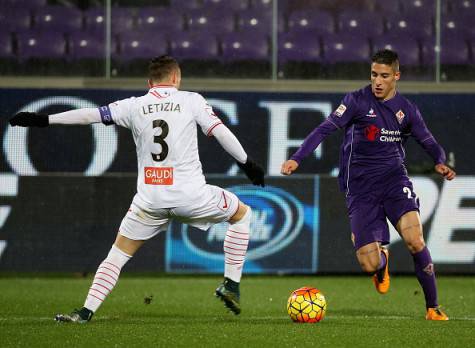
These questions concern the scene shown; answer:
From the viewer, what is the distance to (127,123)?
7371mm

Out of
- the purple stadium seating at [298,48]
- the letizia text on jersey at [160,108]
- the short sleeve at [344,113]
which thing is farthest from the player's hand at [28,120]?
the purple stadium seating at [298,48]

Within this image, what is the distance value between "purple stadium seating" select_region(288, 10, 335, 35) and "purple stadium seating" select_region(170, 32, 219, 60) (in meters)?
1.13

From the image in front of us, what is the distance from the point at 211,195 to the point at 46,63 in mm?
6405

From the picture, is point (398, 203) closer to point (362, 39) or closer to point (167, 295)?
point (167, 295)

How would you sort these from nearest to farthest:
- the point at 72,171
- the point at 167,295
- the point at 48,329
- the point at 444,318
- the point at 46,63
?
1. the point at 48,329
2. the point at 444,318
3. the point at 167,295
4. the point at 72,171
5. the point at 46,63

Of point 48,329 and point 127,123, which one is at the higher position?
point 127,123

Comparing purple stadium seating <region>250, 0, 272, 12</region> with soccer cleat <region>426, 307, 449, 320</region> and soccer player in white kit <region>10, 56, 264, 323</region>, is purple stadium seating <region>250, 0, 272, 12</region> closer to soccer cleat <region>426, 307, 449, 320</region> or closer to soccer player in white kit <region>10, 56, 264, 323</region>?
soccer player in white kit <region>10, 56, 264, 323</region>

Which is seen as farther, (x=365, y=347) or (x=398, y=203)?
(x=398, y=203)

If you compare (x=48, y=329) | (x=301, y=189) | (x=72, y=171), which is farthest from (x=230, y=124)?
(x=48, y=329)

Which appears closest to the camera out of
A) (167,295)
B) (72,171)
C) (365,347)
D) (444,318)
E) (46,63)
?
(365,347)

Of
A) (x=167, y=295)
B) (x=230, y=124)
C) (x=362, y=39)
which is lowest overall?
(x=167, y=295)

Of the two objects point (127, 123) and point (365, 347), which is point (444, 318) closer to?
point (365, 347)

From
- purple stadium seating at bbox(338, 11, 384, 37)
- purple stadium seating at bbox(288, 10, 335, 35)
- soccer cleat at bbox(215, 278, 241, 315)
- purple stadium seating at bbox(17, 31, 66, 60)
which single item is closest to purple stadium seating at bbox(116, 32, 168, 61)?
purple stadium seating at bbox(17, 31, 66, 60)

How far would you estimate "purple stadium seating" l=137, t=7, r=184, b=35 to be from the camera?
45.2 feet
